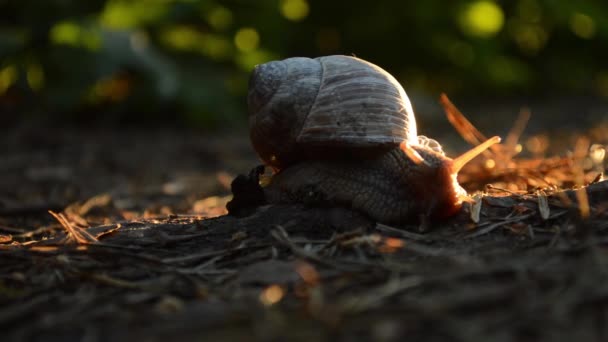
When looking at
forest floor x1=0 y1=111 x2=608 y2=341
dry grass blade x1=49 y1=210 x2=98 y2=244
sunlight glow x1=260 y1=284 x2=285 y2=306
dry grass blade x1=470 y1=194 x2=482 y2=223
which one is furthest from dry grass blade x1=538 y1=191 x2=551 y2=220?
dry grass blade x1=49 y1=210 x2=98 y2=244

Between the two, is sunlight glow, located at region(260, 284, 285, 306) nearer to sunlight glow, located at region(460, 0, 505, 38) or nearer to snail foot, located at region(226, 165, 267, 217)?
snail foot, located at region(226, 165, 267, 217)

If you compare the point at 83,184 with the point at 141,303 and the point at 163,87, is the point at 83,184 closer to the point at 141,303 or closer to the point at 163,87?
the point at 163,87

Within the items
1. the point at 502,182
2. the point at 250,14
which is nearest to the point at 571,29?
the point at 250,14

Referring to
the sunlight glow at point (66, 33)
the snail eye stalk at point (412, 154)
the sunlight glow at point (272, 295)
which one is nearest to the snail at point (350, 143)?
the snail eye stalk at point (412, 154)

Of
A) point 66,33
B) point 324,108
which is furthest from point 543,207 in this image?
point 66,33

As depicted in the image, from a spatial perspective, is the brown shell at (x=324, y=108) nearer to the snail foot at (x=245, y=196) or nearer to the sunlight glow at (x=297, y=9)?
the snail foot at (x=245, y=196)

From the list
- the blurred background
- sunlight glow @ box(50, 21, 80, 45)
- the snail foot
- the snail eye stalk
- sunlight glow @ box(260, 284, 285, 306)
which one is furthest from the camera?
the blurred background
